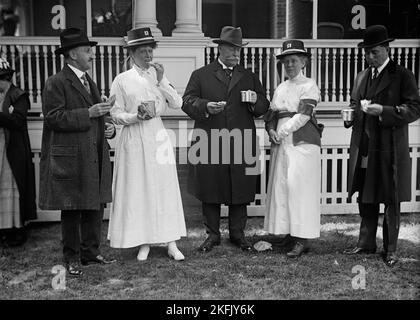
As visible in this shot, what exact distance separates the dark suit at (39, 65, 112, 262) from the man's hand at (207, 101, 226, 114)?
1202mm

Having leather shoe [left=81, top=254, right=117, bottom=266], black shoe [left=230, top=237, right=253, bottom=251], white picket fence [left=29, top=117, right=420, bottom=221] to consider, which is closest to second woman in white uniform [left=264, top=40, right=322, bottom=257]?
black shoe [left=230, top=237, right=253, bottom=251]

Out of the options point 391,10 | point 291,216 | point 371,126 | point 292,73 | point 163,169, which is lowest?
point 291,216

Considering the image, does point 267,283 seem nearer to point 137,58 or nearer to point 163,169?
point 163,169

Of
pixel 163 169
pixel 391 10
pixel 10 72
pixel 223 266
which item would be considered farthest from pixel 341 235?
pixel 391 10

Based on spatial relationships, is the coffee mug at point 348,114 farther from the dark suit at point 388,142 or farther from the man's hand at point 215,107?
the man's hand at point 215,107

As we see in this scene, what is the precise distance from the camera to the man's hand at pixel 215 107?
6000mm

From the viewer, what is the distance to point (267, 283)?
5.33 metres

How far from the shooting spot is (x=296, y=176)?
6113mm

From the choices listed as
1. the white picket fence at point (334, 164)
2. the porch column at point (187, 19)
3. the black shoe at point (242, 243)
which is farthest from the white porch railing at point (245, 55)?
the black shoe at point (242, 243)

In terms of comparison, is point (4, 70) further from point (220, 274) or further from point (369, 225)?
point (369, 225)

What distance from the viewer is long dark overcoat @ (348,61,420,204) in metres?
5.74

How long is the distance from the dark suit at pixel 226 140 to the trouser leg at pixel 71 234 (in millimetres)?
1456

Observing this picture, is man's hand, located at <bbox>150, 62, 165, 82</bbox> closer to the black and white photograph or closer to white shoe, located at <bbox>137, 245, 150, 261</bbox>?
the black and white photograph

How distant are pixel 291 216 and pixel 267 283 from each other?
102 centimetres
